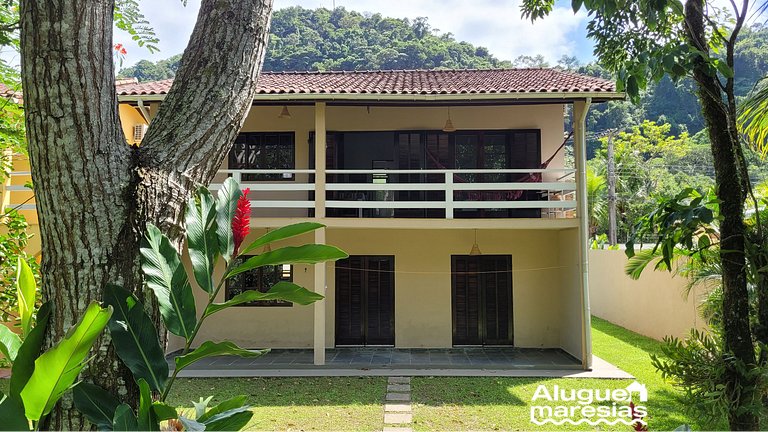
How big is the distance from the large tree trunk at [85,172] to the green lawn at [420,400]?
16.4 feet

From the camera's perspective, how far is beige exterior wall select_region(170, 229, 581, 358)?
11125 millimetres

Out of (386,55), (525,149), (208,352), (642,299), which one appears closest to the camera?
(208,352)

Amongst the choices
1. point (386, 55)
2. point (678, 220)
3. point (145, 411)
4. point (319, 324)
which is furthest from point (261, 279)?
point (386, 55)

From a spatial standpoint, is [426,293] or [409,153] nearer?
[426,293]

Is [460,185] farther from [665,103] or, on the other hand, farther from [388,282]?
[665,103]

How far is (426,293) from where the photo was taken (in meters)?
11.3

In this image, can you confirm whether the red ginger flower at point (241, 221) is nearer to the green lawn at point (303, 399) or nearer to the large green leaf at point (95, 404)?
the large green leaf at point (95, 404)

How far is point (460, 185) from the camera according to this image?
950 cm

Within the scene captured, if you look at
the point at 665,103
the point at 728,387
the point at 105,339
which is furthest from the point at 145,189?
the point at 665,103

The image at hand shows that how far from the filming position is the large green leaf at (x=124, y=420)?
1.37m

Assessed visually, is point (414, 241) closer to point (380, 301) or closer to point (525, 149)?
point (380, 301)

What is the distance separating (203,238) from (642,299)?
13.3 meters

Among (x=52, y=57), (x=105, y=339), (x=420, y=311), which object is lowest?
(x=420, y=311)

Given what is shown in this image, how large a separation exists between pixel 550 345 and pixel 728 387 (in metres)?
7.67
